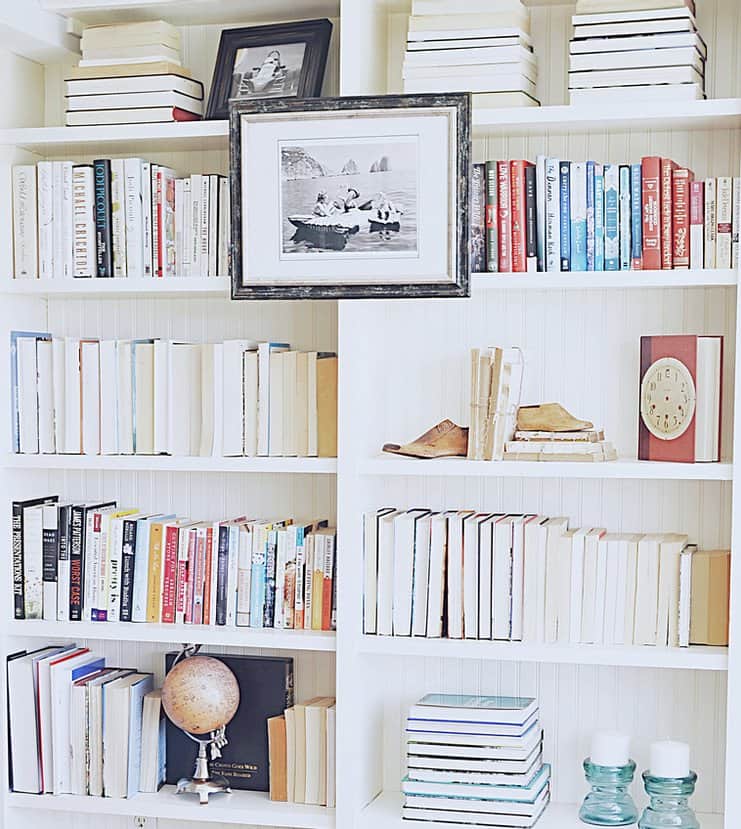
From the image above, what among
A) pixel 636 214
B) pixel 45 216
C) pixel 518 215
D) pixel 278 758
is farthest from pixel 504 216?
pixel 278 758

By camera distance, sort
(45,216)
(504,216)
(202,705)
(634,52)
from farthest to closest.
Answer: (45,216)
(202,705)
(504,216)
(634,52)

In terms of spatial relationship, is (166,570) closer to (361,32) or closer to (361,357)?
(361,357)

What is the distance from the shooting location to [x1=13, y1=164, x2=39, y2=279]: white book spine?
2.86 meters

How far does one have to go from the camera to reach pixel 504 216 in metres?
2.63

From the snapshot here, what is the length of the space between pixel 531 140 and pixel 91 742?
1.57 m

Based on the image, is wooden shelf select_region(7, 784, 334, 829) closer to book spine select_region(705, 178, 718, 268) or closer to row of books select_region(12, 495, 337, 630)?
row of books select_region(12, 495, 337, 630)

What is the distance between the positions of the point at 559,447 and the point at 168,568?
2.82ft

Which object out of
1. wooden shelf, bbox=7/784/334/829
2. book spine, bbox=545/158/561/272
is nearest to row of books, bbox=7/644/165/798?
wooden shelf, bbox=7/784/334/829

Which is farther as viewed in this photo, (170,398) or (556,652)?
(170,398)

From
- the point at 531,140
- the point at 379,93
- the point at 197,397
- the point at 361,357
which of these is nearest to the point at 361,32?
the point at 379,93

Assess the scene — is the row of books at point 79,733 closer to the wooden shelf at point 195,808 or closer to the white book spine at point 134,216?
the wooden shelf at point 195,808

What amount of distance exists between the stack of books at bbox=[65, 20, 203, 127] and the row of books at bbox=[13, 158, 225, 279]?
4.0 inches

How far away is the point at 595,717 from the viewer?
280 cm

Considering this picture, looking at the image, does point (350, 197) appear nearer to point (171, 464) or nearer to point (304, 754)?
point (171, 464)
